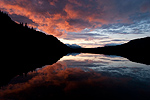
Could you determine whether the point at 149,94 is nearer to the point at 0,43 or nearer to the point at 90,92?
the point at 90,92

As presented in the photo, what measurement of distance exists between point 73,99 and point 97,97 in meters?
2.07

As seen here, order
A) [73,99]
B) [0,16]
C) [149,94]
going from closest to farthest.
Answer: [73,99] < [149,94] < [0,16]

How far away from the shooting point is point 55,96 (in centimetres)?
737

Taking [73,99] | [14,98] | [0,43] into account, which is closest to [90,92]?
[73,99]

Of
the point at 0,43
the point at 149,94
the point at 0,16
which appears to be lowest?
the point at 149,94

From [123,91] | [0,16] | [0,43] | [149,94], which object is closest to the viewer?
[149,94]

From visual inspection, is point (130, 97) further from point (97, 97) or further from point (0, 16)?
point (0, 16)

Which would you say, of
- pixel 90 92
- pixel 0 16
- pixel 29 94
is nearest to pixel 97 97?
pixel 90 92

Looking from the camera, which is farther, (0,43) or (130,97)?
(0,43)

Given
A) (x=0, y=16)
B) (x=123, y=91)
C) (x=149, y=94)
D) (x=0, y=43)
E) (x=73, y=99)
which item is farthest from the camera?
(x=0, y=16)

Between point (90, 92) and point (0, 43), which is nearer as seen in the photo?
point (90, 92)

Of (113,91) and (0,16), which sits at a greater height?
(0,16)

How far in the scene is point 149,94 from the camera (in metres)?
8.00

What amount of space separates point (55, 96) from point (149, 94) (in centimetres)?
858
